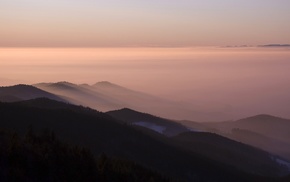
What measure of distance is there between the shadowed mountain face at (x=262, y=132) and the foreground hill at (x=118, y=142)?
7257 centimetres

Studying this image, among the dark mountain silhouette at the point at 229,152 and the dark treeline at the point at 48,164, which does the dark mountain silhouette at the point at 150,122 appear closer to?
the dark mountain silhouette at the point at 229,152

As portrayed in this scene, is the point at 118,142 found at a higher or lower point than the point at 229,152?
higher

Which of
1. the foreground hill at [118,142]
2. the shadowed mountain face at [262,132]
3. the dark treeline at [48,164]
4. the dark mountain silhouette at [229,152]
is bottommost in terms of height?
the shadowed mountain face at [262,132]

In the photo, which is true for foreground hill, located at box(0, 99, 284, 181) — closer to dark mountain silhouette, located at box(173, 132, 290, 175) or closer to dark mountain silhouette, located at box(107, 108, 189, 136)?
dark mountain silhouette, located at box(173, 132, 290, 175)

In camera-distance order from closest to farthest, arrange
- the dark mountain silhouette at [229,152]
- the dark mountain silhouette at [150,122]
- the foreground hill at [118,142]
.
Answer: the foreground hill at [118,142]
the dark mountain silhouette at [229,152]
the dark mountain silhouette at [150,122]

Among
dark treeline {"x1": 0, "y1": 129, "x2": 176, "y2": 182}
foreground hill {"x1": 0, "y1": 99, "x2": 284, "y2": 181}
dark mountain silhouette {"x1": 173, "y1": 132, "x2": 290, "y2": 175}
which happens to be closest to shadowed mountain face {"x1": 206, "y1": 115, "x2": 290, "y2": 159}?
dark mountain silhouette {"x1": 173, "y1": 132, "x2": 290, "y2": 175}

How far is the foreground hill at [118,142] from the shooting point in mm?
47781

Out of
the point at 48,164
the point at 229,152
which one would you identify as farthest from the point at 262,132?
the point at 48,164

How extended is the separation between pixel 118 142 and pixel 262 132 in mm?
120058

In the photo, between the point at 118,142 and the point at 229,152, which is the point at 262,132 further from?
the point at 118,142

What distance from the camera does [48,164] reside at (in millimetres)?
21141

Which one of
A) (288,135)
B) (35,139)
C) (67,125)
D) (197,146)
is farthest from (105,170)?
(288,135)

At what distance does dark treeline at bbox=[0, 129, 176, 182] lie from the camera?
19906 mm

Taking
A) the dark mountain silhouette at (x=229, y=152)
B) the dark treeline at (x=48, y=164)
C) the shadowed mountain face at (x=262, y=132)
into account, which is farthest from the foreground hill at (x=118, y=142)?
the shadowed mountain face at (x=262, y=132)
